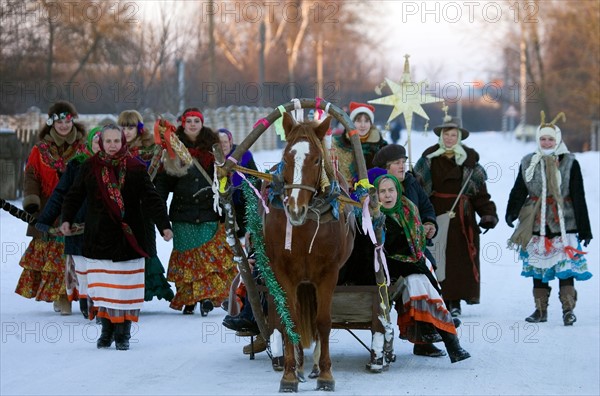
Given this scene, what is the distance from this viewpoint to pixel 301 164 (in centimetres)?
750

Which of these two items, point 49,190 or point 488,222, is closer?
point 49,190

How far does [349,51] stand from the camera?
244ft

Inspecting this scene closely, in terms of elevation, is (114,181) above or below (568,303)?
above

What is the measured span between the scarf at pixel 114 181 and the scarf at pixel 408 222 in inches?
80.7

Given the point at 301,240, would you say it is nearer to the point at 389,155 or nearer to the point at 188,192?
the point at 389,155

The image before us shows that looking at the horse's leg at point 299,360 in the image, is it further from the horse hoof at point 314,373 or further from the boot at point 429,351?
the boot at point 429,351

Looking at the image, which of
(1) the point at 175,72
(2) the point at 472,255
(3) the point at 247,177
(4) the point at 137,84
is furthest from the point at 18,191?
(3) the point at 247,177

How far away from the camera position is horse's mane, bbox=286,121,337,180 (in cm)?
766

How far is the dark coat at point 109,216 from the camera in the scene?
375 inches

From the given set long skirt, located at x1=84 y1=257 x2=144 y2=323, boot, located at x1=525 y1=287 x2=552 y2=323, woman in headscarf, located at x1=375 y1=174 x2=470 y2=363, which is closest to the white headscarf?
boot, located at x1=525 y1=287 x2=552 y2=323

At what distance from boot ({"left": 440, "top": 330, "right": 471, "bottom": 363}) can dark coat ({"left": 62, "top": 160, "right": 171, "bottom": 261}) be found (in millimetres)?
2504

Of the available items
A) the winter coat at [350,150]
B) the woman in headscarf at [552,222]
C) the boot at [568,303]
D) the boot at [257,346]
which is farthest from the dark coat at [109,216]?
the boot at [568,303]

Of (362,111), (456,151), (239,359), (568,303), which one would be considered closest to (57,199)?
(239,359)

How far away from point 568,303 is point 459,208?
1.53 meters
